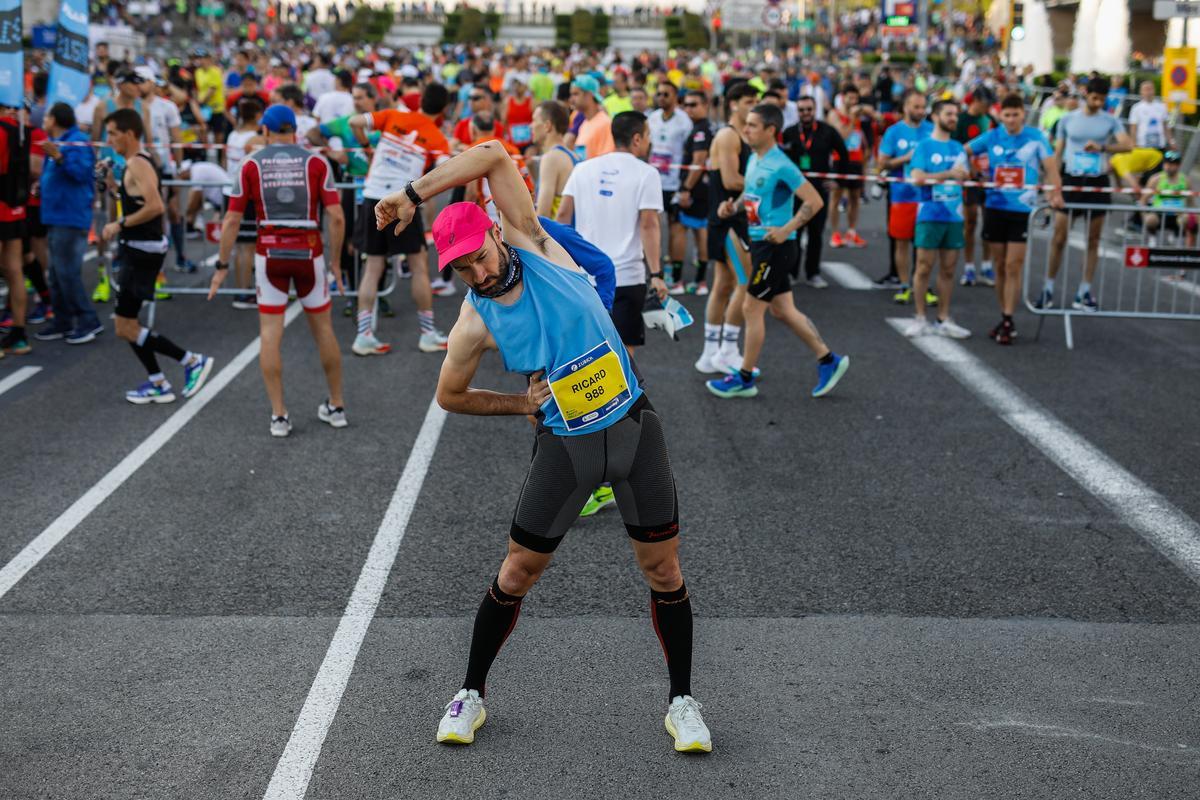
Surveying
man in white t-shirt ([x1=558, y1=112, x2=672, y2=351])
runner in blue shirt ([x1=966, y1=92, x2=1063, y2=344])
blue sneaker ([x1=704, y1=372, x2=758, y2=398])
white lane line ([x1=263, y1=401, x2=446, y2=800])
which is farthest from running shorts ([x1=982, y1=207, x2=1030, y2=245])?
white lane line ([x1=263, y1=401, x2=446, y2=800])

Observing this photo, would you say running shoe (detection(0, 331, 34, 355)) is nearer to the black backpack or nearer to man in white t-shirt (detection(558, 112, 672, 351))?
the black backpack

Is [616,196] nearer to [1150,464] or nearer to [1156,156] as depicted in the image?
[1150,464]

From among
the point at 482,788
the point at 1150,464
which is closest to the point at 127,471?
the point at 482,788

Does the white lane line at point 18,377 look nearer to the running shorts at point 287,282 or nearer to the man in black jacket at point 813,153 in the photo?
the running shorts at point 287,282

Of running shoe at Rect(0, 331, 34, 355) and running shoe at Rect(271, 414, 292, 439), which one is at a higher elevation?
running shoe at Rect(0, 331, 34, 355)

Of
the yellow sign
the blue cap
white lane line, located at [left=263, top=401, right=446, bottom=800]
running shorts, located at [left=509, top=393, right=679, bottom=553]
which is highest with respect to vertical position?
the yellow sign

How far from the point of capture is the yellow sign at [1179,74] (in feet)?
74.8

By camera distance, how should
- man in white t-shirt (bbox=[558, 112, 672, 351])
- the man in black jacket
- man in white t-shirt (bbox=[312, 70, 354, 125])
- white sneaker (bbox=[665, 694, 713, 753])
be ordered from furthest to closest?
man in white t-shirt (bbox=[312, 70, 354, 125]) < the man in black jacket < man in white t-shirt (bbox=[558, 112, 672, 351]) < white sneaker (bbox=[665, 694, 713, 753])

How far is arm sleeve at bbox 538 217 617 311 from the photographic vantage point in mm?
4617

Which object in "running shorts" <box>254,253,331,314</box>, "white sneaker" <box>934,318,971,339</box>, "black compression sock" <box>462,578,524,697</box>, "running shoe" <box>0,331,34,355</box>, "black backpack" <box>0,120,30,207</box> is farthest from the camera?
"white sneaker" <box>934,318,971,339</box>

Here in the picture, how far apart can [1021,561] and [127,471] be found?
16.5 feet

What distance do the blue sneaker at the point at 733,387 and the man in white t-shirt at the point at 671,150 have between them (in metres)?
4.46

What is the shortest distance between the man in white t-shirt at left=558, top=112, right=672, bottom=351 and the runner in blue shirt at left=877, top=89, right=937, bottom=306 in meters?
5.21

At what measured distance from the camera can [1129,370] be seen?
10.2 m
